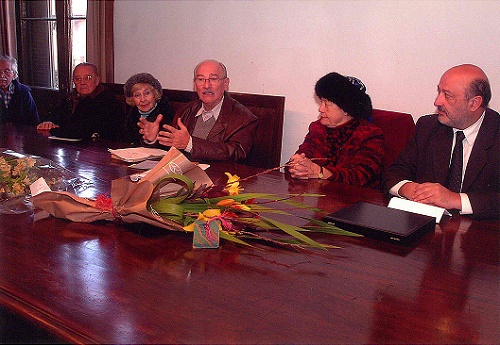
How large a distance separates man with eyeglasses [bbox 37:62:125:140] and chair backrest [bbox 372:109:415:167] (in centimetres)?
205

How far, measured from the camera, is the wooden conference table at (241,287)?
883mm

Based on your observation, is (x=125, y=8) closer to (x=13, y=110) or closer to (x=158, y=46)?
(x=158, y=46)

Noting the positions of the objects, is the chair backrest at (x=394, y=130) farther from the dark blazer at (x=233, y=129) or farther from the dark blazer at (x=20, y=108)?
the dark blazer at (x=20, y=108)

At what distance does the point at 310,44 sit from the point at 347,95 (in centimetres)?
90

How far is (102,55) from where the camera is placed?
479 cm

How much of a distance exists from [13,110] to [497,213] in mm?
4639

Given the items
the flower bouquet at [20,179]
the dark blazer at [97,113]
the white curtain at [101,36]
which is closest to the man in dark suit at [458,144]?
the flower bouquet at [20,179]

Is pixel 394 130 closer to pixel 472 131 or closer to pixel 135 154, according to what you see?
pixel 472 131

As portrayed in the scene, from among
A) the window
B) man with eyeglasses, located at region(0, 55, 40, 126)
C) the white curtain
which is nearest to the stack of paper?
the white curtain

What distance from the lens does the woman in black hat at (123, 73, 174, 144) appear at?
3.58 metres

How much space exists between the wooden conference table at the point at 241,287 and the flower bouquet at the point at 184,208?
0.04 meters

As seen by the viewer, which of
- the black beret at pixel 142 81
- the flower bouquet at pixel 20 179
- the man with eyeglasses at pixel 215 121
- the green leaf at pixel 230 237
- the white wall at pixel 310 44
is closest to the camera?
the green leaf at pixel 230 237

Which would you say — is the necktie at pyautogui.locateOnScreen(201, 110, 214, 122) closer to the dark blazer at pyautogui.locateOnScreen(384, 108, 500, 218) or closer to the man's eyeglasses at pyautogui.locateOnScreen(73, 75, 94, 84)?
the man's eyeglasses at pyautogui.locateOnScreen(73, 75, 94, 84)

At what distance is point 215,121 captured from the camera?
3258mm
